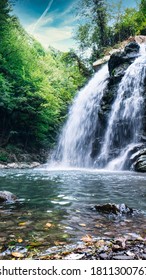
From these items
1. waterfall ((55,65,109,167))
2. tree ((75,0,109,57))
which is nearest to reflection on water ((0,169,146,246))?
waterfall ((55,65,109,167))

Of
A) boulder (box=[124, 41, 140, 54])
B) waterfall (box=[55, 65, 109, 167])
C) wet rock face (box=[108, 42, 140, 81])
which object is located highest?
boulder (box=[124, 41, 140, 54])

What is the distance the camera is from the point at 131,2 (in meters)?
27.9

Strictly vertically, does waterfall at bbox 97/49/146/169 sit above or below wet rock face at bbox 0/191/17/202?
above

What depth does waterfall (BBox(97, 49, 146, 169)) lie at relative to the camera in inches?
587

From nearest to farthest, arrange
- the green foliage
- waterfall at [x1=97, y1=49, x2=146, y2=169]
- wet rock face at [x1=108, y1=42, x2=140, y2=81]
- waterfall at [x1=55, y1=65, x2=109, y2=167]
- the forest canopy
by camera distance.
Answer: waterfall at [x1=97, y1=49, x2=146, y2=169], waterfall at [x1=55, y1=65, x2=109, y2=167], wet rock face at [x1=108, y1=42, x2=140, y2=81], the green foliage, the forest canopy

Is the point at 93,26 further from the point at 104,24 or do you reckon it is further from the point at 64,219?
the point at 64,219

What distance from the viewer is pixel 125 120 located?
15445mm

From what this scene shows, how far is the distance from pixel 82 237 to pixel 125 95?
47.7 feet

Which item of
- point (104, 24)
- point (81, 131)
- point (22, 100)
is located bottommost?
point (81, 131)

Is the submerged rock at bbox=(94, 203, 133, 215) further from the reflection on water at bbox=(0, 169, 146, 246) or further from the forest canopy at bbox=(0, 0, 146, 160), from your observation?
the forest canopy at bbox=(0, 0, 146, 160)

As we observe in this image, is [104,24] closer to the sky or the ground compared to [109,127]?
closer to the sky

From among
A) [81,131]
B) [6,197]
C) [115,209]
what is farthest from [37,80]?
[115,209]

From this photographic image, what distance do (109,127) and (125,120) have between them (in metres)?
1.31

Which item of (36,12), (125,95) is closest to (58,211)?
(36,12)
